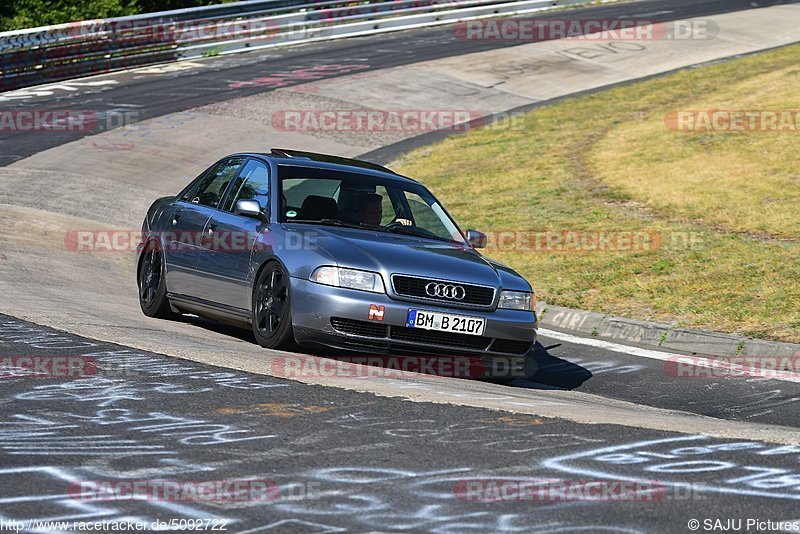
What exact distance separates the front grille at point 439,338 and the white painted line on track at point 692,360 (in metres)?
1.91

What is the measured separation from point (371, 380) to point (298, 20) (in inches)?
1028

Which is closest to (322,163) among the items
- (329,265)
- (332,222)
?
(332,222)

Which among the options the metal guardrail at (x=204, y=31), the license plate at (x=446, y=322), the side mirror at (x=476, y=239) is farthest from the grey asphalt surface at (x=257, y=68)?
the license plate at (x=446, y=322)

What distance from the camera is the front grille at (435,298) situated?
8219 mm

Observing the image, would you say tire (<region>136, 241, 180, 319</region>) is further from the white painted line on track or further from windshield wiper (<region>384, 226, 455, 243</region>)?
the white painted line on track

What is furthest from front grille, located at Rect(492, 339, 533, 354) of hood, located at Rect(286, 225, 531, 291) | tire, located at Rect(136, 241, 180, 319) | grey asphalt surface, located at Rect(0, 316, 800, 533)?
tire, located at Rect(136, 241, 180, 319)

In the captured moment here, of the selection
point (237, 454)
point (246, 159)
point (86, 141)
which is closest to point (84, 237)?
point (246, 159)

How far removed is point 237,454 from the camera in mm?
5496

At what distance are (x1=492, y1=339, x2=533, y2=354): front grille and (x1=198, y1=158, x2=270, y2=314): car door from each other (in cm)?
182

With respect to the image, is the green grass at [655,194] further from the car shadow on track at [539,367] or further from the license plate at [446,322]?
the license plate at [446,322]

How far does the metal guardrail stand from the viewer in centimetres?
2669

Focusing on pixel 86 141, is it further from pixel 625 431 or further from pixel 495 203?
pixel 625 431

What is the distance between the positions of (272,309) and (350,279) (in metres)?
0.74

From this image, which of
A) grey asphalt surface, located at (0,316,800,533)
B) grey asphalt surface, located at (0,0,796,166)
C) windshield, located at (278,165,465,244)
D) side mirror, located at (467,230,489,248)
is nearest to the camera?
grey asphalt surface, located at (0,316,800,533)
